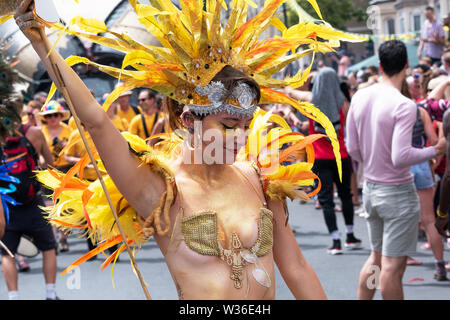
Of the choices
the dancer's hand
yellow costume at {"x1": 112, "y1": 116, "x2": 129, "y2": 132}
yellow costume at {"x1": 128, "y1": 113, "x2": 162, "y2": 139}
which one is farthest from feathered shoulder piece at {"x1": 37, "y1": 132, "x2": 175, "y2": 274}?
yellow costume at {"x1": 112, "y1": 116, "x2": 129, "y2": 132}

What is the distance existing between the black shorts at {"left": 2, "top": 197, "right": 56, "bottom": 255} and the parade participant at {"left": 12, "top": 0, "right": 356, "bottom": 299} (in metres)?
3.72

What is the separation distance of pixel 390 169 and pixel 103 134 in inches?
123

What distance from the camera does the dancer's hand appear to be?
80.4 inches

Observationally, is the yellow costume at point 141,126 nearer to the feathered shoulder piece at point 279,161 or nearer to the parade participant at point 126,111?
the parade participant at point 126,111

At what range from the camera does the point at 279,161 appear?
2875mm

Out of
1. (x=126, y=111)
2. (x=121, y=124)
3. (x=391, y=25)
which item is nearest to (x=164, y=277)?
(x=121, y=124)

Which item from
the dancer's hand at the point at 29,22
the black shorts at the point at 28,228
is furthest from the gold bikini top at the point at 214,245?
the black shorts at the point at 28,228

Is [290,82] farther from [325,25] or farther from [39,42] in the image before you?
[39,42]

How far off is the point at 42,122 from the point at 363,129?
18.6ft

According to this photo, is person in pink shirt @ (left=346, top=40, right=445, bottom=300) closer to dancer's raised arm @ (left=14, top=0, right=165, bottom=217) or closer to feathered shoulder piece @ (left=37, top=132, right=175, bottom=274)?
feathered shoulder piece @ (left=37, top=132, right=175, bottom=274)

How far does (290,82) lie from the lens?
2807mm

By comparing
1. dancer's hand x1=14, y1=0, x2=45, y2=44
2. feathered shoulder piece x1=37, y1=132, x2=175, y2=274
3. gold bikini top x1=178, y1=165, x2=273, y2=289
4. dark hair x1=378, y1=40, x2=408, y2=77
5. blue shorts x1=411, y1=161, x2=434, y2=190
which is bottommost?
blue shorts x1=411, y1=161, x2=434, y2=190

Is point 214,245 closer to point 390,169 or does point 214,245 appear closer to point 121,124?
point 390,169
